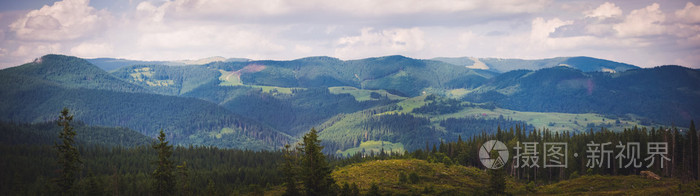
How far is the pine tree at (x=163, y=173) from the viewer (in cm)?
7362

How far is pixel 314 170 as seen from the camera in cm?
7856

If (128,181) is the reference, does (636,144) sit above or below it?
above

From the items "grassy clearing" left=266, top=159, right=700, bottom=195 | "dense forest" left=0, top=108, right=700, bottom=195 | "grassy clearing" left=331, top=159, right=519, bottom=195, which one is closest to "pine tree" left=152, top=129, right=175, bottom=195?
"dense forest" left=0, top=108, right=700, bottom=195

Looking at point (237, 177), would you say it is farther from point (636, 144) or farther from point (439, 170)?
point (636, 144)

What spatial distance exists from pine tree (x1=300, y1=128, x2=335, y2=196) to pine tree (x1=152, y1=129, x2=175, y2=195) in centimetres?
2182

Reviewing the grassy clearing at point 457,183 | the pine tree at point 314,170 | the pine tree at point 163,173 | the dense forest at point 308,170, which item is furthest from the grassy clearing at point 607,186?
the pine tree at point 163,173

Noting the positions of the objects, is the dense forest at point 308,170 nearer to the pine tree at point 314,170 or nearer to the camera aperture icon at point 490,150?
the pine tree at point 314,170

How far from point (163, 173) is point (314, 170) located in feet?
80.7

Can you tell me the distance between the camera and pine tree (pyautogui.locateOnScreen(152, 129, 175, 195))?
73625 mm

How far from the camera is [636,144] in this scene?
5610 inches

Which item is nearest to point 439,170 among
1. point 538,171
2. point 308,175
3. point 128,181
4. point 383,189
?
point 383,189

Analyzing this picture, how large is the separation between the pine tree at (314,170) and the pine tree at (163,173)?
71.6 feet

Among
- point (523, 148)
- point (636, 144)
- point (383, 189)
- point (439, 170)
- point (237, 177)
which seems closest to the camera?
point (383, 189)

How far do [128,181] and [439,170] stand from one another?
4849 inches
